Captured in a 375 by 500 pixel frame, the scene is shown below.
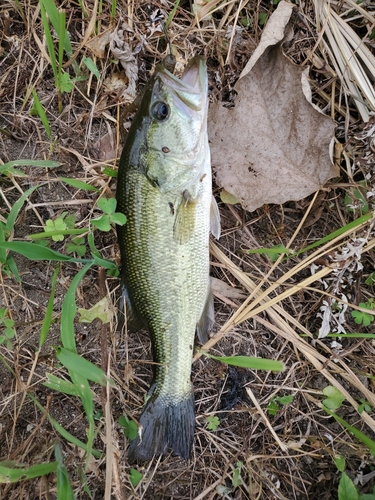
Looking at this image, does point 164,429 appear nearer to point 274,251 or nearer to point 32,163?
point 274,251

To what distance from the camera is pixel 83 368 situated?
1.99 metres

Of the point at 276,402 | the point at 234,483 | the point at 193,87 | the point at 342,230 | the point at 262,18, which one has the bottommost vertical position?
the point at 234,483

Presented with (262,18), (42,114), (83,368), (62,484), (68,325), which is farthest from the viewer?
(262,18)

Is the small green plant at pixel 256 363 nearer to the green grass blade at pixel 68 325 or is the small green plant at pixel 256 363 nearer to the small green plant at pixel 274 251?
the small green plant at pixel 274 251

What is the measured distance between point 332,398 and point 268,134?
1810 mm

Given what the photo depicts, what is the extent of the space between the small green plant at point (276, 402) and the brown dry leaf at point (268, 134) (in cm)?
131

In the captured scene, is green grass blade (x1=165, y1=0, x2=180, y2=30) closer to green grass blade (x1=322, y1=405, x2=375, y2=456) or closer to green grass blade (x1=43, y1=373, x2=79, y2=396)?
green grass blade (x1=43, y1=373, x2=79, y2=396)

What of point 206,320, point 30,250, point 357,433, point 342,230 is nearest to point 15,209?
point 30,250

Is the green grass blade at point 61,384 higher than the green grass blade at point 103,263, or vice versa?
the green grass blade at point 103,263

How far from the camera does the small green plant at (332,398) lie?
8.68 feet

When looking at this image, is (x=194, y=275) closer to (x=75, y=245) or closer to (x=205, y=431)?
(x=75, y=245)

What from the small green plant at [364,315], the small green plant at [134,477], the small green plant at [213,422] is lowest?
the small green plant at [134,477]

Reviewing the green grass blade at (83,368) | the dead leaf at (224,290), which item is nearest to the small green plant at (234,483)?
the dead leaf at (224,290)

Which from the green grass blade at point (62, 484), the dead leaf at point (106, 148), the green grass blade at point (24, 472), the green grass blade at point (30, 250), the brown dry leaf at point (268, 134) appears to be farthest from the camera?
the dead leaf at point (106, 148)
